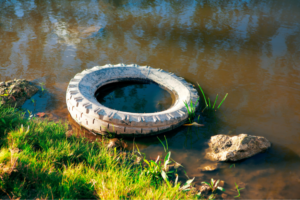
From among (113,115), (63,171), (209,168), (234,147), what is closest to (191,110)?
(234,147)

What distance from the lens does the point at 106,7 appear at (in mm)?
8016

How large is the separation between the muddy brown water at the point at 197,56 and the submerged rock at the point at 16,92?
5.4 inches

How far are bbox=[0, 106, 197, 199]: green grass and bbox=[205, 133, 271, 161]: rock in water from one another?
66 centimetres

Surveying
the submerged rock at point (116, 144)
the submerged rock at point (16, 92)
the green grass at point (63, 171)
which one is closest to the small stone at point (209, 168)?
the green grass at point (63, 171)

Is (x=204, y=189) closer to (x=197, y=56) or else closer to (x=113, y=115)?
(x=113, y=115)

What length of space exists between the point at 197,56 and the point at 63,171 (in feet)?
12.9

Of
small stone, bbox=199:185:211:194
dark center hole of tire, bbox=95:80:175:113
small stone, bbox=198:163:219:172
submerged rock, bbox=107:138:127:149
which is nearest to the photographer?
small stone, bbox=199:185:211:194

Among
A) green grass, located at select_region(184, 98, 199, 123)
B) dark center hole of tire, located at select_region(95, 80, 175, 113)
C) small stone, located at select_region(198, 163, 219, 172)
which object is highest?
green grass, located at select_region(184, 98, 199, 123)

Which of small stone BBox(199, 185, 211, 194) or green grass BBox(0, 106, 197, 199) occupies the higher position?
green grass BBox(0, 106, 197, 199)

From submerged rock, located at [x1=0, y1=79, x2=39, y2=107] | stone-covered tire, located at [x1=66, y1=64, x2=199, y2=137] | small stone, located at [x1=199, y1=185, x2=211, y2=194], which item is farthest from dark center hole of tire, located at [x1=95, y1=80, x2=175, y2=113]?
small stone, located at [x1=199, y1=185, x2=211, y2=194]

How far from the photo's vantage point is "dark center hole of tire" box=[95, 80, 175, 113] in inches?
131

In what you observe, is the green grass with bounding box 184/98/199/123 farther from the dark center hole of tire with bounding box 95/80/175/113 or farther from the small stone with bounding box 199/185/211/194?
the small stone with bounding box 199/185/211/194

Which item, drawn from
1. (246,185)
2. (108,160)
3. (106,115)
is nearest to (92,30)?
(106,115)

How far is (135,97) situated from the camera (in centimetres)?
356
